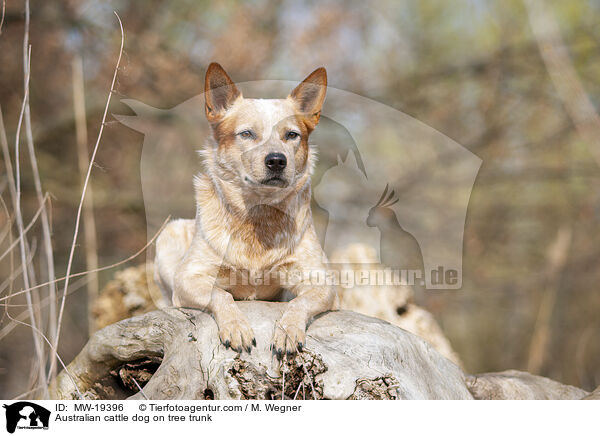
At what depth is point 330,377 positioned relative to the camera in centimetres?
259

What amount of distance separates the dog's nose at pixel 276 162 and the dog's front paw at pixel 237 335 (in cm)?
89

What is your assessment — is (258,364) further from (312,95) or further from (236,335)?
(312,95)

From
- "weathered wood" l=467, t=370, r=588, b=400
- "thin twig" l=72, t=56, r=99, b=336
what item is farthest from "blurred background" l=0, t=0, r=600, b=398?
"weathered wood" l=467, t=370, r=588, b=400

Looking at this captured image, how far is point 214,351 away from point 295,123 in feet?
4.70

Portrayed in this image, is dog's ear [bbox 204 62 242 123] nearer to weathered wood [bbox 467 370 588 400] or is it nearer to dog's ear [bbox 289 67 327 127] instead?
dog's ear [bbox 289 67 327 127]

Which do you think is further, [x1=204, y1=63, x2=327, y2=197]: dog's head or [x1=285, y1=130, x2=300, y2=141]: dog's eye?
[x1=285, y1=130, x2=300, y2=141]: dog's eye

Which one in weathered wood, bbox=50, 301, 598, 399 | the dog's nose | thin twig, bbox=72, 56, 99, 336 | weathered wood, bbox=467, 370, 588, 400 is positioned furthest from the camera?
thin twig, bbox=72, 56, 99, 336

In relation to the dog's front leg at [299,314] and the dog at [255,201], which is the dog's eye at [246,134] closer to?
the dog at [255,201]

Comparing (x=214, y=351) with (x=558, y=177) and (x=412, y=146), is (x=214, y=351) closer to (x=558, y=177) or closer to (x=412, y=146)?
(x=412, y=146)

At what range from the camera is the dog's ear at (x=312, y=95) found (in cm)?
316

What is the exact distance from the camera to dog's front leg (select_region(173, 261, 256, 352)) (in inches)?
103

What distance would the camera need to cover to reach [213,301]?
2.88m

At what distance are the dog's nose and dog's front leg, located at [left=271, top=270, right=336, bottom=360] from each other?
0.76 m
